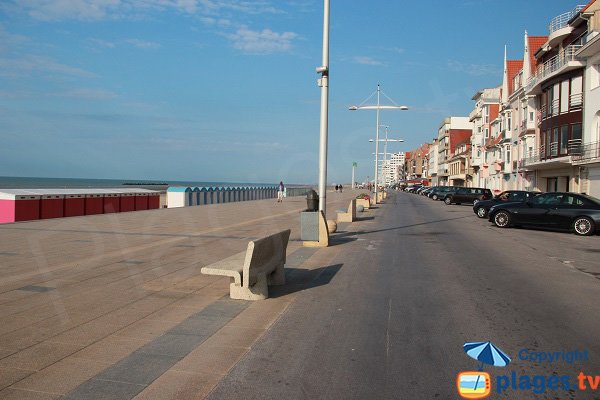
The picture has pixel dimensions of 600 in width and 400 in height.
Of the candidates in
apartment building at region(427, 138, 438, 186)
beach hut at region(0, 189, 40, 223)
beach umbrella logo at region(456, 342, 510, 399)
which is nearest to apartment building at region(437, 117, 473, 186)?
apartment building at region(427, 138, 438, 186)

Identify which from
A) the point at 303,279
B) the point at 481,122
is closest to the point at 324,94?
the point at 303,279

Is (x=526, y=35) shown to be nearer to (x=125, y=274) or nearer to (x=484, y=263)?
(x=484, y=263)

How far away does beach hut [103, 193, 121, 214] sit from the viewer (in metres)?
24.5

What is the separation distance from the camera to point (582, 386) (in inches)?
161

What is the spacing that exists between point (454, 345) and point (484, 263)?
19.5ft

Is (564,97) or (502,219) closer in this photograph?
(502,219)

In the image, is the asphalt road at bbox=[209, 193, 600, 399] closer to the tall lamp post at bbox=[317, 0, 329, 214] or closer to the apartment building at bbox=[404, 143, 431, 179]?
the tall lamp post at bbox=[317, 0, 329, 214]

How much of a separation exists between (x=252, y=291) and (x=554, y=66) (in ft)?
125

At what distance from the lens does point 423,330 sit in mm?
5566

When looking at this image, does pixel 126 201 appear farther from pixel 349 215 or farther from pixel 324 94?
pixel 324 94

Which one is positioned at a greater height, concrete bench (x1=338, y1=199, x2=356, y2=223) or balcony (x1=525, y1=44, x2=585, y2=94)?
balcony (x1=525, y1=44, x2=585, y2=94)

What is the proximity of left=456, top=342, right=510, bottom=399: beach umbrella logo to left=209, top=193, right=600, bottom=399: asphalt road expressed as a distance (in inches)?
2.4

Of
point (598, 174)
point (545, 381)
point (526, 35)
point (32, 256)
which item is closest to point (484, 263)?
point (545, 381)

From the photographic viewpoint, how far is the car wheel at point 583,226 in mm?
17344
